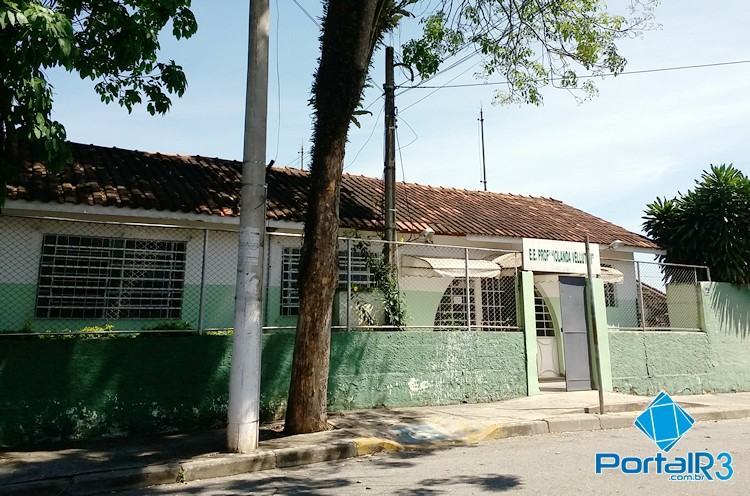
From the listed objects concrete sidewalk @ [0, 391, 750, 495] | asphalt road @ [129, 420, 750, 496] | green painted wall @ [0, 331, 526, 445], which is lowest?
asphalt road @ [129, 420, 750, 496]

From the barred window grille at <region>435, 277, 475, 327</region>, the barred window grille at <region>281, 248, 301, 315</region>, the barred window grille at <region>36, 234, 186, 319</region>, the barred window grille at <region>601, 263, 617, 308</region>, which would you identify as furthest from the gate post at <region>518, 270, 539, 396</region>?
the barred window grille at <region>36, 234, 186, 319</region>

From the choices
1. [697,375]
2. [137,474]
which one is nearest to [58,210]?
[137,474]

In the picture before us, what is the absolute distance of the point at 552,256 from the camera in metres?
10.3

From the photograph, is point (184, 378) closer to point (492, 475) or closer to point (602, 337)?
point (492, 475)

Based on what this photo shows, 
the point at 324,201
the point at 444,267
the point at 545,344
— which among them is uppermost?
the point at 324,201

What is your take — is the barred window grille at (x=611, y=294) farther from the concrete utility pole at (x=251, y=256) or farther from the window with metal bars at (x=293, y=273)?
the concrete utility pole at (x=251, y=256)

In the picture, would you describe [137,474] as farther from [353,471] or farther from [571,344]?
[571,344]

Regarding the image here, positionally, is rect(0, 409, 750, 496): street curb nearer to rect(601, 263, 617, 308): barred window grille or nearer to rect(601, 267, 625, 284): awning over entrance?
rect(601, 267, 625, 284): awning over entrance

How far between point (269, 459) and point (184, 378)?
2.18 meters

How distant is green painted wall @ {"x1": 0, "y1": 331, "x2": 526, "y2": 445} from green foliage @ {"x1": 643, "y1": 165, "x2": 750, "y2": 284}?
6.75 meters

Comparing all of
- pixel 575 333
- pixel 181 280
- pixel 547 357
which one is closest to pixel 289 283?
pixel 181 280

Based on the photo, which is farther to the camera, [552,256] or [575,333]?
[575,333]

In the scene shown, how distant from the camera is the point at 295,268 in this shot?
409 inches

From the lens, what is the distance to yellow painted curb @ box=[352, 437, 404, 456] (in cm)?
668
